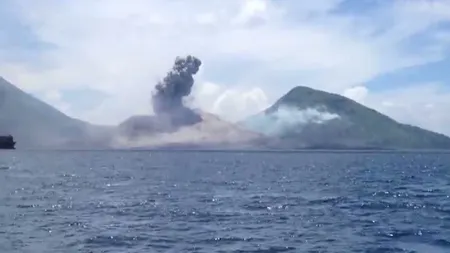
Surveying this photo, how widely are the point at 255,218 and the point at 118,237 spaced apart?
14621mm

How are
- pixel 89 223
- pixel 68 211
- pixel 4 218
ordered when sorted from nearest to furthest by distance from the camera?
pixel 89 223 → pixel 4 218 → pixel 68 211

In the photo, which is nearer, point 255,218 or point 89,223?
Result: point 89,223

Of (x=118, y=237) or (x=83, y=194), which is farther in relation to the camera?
(x=83, y=194)

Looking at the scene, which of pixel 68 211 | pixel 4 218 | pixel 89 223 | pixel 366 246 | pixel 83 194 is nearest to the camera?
pixel 366 246

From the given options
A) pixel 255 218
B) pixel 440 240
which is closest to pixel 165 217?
pixel 255 218

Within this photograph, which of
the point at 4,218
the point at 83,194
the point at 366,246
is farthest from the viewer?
the point at 83,194

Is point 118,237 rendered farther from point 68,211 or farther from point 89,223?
point 68,211

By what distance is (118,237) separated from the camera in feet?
133

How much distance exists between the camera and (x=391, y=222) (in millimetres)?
49531

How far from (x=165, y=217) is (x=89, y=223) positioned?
723 cm

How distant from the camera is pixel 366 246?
38.3 m

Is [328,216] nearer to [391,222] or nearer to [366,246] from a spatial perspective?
[391,222]

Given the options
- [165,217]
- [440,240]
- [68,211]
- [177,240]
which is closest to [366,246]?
[440,240]

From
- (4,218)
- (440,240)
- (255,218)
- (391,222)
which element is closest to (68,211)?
(4,218)
